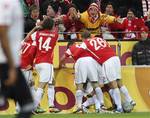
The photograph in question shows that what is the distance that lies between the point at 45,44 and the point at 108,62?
5.15 feet

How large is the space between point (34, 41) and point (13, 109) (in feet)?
5.66

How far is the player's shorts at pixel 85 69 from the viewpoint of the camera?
1480 cm

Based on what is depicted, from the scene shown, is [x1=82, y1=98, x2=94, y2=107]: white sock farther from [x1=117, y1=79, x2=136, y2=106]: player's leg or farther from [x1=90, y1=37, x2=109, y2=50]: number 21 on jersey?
[x1=90, y1=37, x2=109, y2=50]: number 21 on jersey

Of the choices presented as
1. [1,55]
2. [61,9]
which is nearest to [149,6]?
[61,9]

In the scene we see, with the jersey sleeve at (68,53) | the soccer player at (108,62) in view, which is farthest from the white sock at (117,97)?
the jersey sleeve at (68,53)

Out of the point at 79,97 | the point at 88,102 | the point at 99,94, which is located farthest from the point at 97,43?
the point at 88,102

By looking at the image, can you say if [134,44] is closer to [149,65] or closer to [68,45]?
[149,65]

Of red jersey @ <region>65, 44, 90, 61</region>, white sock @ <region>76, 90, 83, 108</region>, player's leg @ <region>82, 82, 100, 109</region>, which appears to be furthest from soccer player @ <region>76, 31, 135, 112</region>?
white sock @ <region>76, 90, 83, 108</region>

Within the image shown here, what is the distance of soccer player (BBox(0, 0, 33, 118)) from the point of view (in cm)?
612

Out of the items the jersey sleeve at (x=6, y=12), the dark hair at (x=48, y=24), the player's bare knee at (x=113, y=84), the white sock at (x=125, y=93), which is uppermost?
the dark hair at (x=48, y=24)

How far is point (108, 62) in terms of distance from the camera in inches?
589

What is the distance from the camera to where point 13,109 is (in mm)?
14992

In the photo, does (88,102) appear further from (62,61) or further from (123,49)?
(123,49)

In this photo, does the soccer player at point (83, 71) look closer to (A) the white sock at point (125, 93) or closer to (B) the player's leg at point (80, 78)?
(B) the player's leg at point (80, 78)
